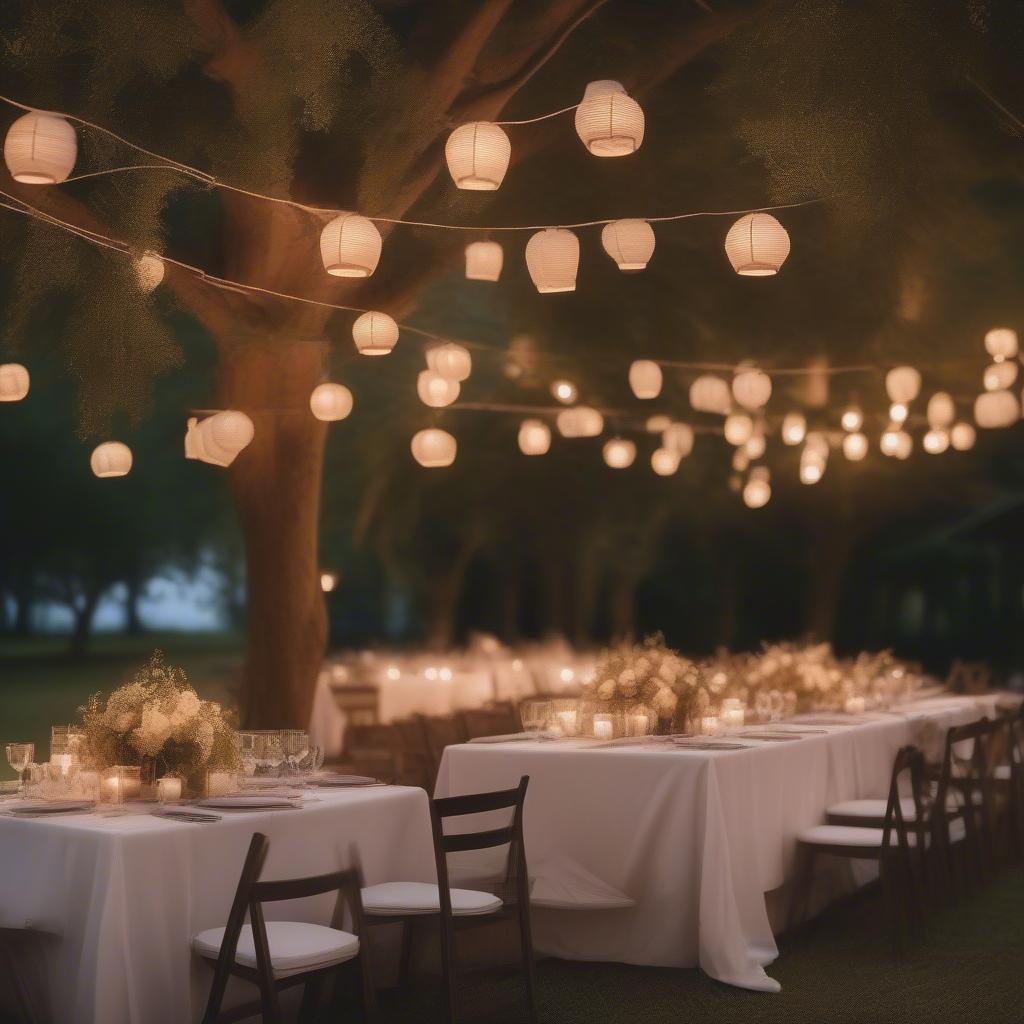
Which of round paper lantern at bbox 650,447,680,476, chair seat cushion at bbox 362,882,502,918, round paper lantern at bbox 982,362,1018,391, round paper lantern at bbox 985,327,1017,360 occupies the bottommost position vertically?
chair seat cushion at bbox 362,882,502,918

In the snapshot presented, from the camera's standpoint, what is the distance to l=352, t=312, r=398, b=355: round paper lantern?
25.1 ft

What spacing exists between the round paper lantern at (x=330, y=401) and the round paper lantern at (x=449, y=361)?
93cm

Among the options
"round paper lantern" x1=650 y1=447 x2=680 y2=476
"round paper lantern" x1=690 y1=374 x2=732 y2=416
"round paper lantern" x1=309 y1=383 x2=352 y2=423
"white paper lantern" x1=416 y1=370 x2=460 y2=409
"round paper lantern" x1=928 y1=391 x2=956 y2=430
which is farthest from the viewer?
"round paper lantern" x1=650 y1=447 x2=680 y2=476

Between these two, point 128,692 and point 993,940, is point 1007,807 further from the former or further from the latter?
point 128,692

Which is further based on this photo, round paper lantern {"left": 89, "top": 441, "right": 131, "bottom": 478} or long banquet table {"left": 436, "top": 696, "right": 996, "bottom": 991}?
round paper lantern {"left": 89, "top": 441, "right": 131, "bottom": 478}

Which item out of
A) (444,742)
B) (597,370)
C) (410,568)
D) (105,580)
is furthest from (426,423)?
(444,742)

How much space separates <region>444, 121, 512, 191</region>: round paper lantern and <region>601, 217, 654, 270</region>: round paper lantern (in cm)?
112

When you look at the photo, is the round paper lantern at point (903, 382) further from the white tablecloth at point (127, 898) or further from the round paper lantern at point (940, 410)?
the white tablecloth at point (127, 898)

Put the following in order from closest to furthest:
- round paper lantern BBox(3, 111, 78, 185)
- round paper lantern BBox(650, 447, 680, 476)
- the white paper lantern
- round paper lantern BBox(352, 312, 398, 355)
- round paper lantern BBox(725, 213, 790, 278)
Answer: round paper lantern BBox(3, 111, 78, 185), round paper lantern BBox(725, 213, 790, 278), round paper lantern BBox(352, 312, 398, 355), the white paper lantern, round paper lantern BBox(650, 447, 680, 476)

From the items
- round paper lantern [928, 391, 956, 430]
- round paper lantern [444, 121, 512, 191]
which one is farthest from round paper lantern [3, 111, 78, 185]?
round paper lantern [928, 391, 956, 430]

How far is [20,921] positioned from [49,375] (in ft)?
45.9

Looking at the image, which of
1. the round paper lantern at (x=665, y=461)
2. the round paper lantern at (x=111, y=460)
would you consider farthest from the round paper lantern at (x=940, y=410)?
the round paper lantern at (x=111, y=460)

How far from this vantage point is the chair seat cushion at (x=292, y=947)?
3.70 meters

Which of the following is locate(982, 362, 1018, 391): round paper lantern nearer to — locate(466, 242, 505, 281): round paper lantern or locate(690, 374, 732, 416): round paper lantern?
locate(690, 374, 732, 416): round paper lantern
